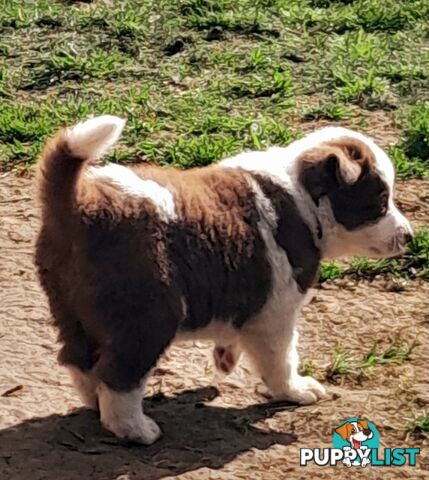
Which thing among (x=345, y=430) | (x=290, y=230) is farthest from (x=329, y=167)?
(x=345, y=430)

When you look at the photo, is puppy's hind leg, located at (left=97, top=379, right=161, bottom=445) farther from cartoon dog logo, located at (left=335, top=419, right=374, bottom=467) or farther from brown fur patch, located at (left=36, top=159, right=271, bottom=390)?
cartoon dog logo, located at (left=335, top=419, right=374, bottom=467)

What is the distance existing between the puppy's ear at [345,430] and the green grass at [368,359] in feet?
1.62

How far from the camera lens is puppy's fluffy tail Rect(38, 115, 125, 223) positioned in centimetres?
501

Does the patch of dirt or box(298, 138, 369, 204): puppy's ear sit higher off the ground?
box(298, 138, 369, 204): puppy's ear

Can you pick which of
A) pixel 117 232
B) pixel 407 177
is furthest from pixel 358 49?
pixel 117 232

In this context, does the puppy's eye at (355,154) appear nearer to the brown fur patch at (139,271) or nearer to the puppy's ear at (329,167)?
the puppy's ear at (329,167)

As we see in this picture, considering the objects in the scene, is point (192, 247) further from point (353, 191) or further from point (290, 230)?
point (353, 191)

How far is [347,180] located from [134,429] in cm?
129

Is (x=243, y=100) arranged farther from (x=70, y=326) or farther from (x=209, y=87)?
(x=70, y=326)

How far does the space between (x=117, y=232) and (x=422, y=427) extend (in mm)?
1436

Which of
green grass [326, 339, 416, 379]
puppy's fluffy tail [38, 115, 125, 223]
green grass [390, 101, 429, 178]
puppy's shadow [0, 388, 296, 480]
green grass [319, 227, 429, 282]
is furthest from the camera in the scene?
green grass [390, 101, 429, 178]

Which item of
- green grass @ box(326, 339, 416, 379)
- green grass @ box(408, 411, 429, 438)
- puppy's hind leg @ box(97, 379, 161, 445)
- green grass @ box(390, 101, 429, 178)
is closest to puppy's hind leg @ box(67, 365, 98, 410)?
puppy's hind leg @ box(97, 379, 161, 445)

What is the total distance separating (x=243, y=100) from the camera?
8844mm

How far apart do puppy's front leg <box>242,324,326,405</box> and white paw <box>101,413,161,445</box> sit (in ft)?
1.89
